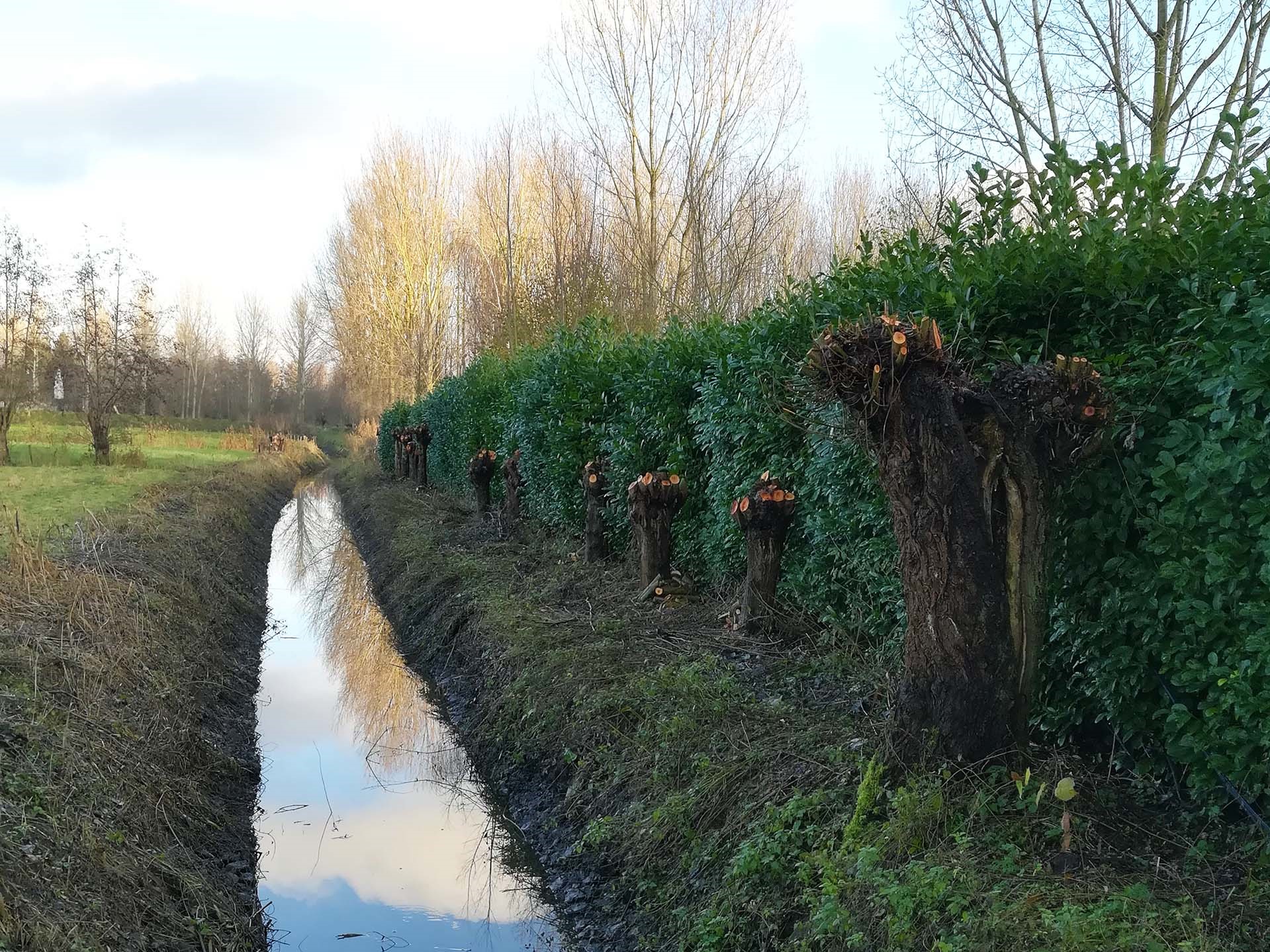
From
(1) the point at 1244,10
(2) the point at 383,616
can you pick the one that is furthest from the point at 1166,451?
(2) the point at 383,616

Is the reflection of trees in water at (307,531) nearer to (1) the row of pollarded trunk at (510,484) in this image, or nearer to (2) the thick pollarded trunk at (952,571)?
(1) the row of pollarded trunk at (510,484)

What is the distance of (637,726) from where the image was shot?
560 centimetres

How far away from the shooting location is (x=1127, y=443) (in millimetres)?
3701

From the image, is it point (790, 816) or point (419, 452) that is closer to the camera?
point (790, 816)

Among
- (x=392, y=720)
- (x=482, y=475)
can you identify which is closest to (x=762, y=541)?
(x=392, y=720)

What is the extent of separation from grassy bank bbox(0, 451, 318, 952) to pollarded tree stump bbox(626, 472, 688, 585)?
3.54m

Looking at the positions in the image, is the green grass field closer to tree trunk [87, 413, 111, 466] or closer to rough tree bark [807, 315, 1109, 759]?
tree trunk [87, 413, 111, 466]

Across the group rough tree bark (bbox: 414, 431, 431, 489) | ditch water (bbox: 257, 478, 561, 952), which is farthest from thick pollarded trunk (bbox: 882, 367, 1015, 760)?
rough tree bark (bbox: 414, 431, 431, 489)

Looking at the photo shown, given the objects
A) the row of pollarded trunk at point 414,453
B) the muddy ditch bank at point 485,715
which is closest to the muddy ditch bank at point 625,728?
the muddy ditch bank at point 485,715

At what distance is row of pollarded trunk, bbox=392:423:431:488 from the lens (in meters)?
23.2

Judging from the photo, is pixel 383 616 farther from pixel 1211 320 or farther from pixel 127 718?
pixel 1211 320

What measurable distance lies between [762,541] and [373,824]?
3.29 metres

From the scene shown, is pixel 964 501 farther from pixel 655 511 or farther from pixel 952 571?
pixel 655 511

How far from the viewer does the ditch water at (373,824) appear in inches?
206
